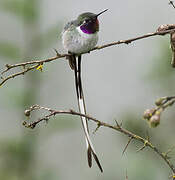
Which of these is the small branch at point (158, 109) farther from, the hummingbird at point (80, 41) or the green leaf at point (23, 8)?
the green leaf at point (23, 8)

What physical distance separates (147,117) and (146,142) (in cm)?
31

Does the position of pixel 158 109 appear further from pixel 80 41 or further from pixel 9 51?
pixel 9 51

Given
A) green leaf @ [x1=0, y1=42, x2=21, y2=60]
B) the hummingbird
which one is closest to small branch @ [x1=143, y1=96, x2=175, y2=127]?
the hummingbird

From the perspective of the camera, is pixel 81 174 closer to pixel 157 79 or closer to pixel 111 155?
pixel 111 155

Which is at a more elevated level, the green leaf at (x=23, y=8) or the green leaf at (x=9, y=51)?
the green leaf at (x=23, y=8)

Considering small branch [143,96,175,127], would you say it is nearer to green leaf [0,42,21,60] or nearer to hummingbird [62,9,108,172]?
hummingbird [62,9,108,172]

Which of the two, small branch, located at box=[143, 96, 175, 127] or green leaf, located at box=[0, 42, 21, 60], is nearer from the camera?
small branch, located at box=[143, 96, 175, 127]

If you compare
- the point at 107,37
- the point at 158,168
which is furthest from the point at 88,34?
the point at 107,37

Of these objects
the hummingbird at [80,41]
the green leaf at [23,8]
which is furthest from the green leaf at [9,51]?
the hummingbird at [80,41]

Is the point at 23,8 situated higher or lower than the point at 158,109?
higher

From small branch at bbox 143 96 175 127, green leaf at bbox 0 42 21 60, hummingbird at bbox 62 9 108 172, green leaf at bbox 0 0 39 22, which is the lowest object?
small branch at bbox 143 96 175 127

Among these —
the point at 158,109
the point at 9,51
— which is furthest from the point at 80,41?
the point at 9,51

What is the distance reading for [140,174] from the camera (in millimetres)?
2568

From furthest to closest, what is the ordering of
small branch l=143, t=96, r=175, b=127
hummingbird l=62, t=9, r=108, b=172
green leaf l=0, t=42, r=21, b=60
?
1. green leaf l=0, t=42, r=21, b=60
2. hummingbird l=62, t=9, r=108, b=172
3. small branch l=143, t=96, r=175, b=127
